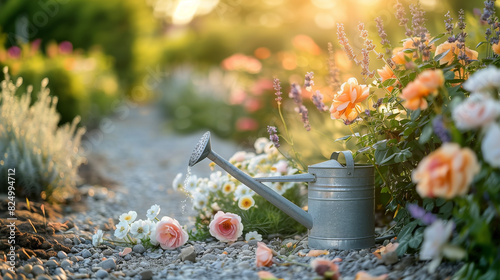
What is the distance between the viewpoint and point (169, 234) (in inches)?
91.2

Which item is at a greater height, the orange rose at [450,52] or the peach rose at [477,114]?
the orange rose at [450,52]

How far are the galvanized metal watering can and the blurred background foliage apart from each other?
760 millimetres

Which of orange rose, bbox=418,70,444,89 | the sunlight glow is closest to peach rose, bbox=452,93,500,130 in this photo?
orange rose, bbox=418,70,444,89

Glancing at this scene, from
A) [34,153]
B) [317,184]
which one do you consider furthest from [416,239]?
[34,153]

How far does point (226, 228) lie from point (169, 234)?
0.26 meters

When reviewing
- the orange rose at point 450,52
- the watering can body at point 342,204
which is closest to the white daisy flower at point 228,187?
the watering can body at point 342,204

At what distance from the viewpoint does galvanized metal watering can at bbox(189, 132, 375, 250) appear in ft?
6.63

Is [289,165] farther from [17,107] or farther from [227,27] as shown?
[227,27]

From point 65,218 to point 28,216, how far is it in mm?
434

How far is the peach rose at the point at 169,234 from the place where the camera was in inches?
89.8

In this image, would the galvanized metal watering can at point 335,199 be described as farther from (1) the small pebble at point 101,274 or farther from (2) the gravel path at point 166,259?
(1) the small pebble at point 101,274

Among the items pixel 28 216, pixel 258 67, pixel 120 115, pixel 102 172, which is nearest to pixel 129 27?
pixel 120 115

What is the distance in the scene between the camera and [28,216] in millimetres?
2660

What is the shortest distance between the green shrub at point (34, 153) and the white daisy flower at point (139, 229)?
133 centimetres
